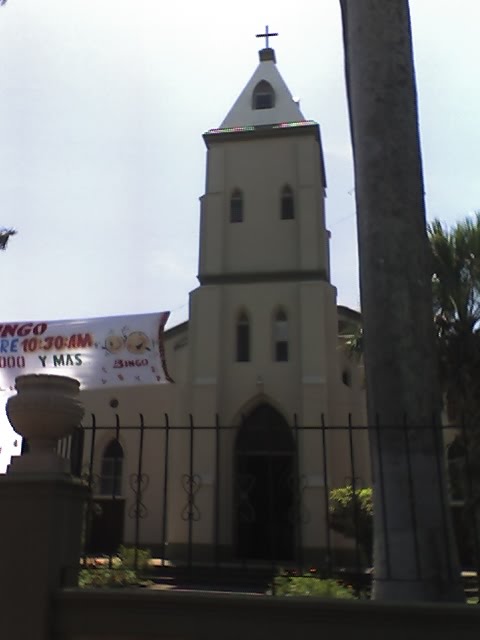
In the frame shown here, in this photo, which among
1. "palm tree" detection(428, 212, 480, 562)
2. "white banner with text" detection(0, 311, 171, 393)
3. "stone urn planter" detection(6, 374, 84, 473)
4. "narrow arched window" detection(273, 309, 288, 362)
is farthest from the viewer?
"narrow arched window" detection(273, 309, 288, 362)

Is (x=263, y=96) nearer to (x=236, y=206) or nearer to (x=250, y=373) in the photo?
→ (x=236, y=206)

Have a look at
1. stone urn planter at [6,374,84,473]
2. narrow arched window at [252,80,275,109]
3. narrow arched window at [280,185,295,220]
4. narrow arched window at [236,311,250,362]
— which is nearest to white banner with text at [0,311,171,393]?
narrow arched window at [236,311,250,362]

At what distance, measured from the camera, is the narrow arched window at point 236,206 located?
21781 mm

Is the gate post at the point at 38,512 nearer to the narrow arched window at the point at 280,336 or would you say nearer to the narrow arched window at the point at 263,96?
the narrow arched window at the point at 280,336

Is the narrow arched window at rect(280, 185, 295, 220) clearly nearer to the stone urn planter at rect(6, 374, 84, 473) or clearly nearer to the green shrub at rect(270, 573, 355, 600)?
the green shrub at rect(270, 573, 355, 600)

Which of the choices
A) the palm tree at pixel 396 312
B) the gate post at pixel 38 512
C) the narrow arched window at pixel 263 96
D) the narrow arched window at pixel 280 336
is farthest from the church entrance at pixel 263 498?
the gate post at pixel 38 512

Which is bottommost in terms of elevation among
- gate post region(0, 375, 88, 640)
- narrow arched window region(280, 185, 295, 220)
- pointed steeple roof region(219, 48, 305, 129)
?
gate post region(0, 375, 88, 640)

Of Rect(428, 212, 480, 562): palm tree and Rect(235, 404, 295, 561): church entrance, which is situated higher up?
Rect(428, 212, 480, 562): palm tree

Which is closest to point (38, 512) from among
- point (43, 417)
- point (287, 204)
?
point (43, 417)

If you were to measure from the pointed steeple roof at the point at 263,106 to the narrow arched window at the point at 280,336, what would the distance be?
22.7ft

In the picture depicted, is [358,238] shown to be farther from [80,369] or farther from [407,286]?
[80,369]

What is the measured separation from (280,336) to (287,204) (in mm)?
4512

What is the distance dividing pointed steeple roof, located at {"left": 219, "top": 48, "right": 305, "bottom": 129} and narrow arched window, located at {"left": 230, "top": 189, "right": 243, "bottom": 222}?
2612 mm

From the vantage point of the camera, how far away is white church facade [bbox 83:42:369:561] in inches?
726
